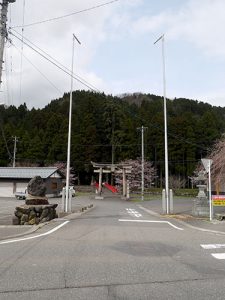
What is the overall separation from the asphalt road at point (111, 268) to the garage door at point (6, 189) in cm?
4869

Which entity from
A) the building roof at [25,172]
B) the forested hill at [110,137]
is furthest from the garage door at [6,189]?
the forested hill at [110,137]

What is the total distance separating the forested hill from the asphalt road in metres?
67.2

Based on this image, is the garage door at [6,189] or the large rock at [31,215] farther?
the garage door at [6,189]

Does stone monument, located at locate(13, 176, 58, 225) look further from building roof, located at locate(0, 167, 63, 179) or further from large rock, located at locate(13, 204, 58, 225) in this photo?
building roof, located at locate(0, 167, 63, 179)

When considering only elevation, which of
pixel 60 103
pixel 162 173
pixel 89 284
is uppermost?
pixel 60 103

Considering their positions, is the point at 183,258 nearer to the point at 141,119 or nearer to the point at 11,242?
the point at 11,242

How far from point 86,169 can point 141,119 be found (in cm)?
1603

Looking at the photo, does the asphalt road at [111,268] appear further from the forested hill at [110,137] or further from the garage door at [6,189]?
the forested hill at [110,137]

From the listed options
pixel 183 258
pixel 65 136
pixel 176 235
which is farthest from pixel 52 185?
pixel 183 258

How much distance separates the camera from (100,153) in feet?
272

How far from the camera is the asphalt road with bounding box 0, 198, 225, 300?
534 centimetres

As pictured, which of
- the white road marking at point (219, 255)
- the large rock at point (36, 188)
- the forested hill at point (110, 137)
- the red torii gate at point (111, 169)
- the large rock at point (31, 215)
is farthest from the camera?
the forested hill at point (110, 137)

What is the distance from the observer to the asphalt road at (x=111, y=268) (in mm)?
5344

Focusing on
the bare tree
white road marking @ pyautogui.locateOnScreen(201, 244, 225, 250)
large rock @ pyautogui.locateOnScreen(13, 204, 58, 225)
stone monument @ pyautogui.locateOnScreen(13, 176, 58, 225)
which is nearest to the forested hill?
the bare tree
